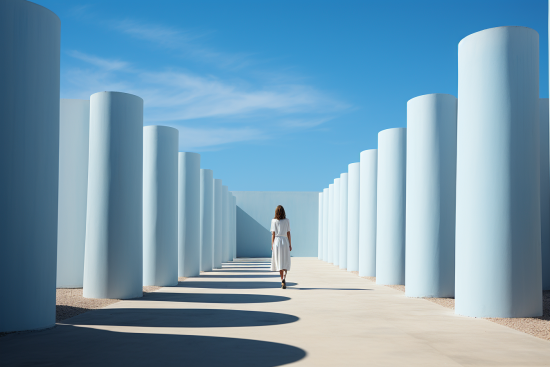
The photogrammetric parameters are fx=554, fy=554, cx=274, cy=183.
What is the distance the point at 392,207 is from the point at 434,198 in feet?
10.1

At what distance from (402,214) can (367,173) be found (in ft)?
13.0

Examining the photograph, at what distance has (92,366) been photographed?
501 cm

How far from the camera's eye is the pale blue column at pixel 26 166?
687 centimetres

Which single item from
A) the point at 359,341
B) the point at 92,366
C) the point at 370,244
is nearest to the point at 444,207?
the point at 359,341

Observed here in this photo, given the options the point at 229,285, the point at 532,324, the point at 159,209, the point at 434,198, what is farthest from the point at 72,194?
the point at 532,324

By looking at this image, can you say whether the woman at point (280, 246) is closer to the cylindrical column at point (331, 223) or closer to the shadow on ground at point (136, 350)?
the shadow on ground at point (136, 350)

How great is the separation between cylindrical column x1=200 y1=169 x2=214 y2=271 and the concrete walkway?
9.73 meters

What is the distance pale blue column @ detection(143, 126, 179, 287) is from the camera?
540 inches

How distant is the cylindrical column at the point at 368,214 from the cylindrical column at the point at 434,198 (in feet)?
19.3

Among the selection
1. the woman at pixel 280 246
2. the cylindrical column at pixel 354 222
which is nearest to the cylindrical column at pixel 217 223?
the cylindrical column at pixel 354 222

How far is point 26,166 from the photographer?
7004mm

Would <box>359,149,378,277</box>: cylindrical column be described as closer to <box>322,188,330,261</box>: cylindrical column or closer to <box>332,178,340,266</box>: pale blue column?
<box>332,178,340,266</box>: pale blue column

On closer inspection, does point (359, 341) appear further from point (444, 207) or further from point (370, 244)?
point (370, 244)

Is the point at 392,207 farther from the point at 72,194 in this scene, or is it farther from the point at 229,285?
the point at 72,194
